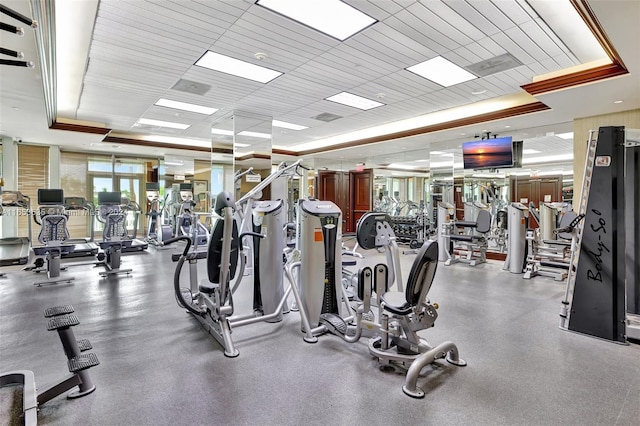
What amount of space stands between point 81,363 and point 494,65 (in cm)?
538

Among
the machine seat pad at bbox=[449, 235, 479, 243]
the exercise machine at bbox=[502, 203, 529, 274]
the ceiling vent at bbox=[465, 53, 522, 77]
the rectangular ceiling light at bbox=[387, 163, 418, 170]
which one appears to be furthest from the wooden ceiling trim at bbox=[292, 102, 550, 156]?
the rectangular ceiling light at bbox=[387, 163, 418, 170]

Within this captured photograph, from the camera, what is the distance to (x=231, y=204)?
2951mm

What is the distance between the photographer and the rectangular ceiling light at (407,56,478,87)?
4.54m

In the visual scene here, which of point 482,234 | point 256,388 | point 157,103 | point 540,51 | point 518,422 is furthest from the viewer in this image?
point 482,234

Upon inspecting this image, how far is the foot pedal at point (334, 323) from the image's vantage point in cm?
316

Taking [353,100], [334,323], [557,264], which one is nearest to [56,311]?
[334,323]

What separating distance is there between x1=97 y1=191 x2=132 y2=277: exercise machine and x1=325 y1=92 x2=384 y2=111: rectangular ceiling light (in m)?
4.60

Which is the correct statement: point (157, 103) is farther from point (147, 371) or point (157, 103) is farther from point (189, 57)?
point (147, 371)

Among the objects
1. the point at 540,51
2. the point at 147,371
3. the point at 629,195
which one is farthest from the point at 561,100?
the point at 147,371

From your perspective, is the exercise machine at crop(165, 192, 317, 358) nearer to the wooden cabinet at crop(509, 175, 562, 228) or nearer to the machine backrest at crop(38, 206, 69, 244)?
the machine backrest at crop(38, 206, 69, 244)

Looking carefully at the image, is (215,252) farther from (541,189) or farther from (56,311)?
(541,189)

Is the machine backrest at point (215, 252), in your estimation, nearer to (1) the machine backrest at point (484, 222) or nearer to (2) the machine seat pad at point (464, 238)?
(2) the machine seat pad at point (464, 238)

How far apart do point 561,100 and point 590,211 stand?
257 centimetres

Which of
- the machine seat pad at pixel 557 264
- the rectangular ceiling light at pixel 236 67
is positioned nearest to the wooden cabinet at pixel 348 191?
the machine seat pad at pixel 557 264
